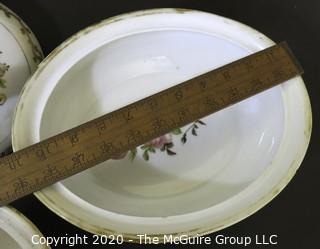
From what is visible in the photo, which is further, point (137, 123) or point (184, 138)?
point (184, 138)

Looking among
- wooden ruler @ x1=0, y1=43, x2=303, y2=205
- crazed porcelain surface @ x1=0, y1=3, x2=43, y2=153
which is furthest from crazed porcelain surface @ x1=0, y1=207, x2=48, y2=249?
crazed porcelain surface @ x1=0, y1=3, x2=43, y2=153

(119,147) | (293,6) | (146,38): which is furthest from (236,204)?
(293,6)

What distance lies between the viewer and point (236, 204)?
506mm

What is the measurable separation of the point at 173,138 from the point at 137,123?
4.6 inches

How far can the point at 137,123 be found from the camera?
54 centimetres

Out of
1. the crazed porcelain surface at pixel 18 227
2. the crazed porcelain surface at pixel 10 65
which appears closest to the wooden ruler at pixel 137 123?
the crazed porcelain surface at pixel 18 227

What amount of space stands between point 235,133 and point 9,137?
0.27 metres

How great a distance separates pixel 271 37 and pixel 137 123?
0.26 m

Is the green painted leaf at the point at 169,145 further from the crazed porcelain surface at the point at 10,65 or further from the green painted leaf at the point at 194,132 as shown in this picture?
the crazed porcelain surface at the point at 10,65

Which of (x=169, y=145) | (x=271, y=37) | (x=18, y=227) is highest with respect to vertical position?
(x=271, y=37)

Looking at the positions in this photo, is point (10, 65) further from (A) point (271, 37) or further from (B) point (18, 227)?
(A) point (271, 37)

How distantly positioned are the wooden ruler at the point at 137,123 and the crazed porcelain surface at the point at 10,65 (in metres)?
0.14

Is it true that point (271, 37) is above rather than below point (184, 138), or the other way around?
above

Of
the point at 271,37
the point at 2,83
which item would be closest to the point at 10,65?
the point at 2,83
